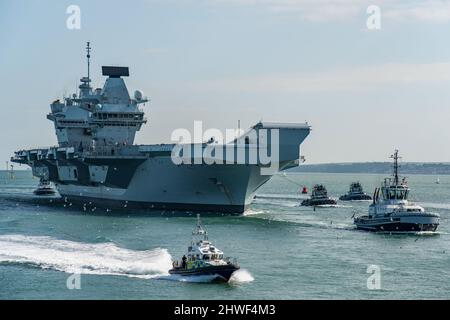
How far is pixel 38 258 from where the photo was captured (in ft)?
154

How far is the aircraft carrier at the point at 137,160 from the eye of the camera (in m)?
69.8

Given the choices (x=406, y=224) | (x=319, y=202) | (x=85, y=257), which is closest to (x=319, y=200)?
(x=319, y=202)

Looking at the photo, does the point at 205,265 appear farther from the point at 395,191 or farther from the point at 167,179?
the point at 167,179

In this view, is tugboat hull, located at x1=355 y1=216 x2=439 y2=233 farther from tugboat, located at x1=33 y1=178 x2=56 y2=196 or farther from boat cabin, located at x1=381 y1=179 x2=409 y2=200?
tugboat, located at x1=33 y1=178 x2=56 y2=196

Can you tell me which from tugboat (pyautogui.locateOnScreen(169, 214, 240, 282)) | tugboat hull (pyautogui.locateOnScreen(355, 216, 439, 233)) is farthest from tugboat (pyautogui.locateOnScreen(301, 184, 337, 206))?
tugboat (pyautogui.locateOnScreen(169, 214, 240, 282))

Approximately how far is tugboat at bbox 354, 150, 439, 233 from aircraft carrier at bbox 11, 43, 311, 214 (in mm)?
8294

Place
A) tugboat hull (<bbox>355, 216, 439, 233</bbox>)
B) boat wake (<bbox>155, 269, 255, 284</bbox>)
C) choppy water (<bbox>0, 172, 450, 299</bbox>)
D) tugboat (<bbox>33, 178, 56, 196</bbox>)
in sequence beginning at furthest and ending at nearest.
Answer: tugboat (<bbox>33, 178, 56, 196</bbox>), tugboat hull (<bbox>355, 216, 439, 233</bbox>), boat wake (<bbox>155, 269, 255, 284</bbox>), choppy water (<bbox>0, 172, 450, 299</bbox>)

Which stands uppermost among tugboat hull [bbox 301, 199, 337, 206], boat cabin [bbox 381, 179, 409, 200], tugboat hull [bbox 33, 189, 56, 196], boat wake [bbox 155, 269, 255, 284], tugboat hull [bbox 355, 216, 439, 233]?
boat cabin [bbox 381, 179, 409, 200]

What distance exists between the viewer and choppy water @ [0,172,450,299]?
38.3 meters

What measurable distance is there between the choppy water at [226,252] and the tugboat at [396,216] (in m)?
1.18

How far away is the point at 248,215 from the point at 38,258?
31191 millimetres

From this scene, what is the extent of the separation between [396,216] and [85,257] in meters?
27.4

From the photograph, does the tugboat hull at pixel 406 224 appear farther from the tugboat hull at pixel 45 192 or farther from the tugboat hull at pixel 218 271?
the tugboat hull at pixel 45 192
